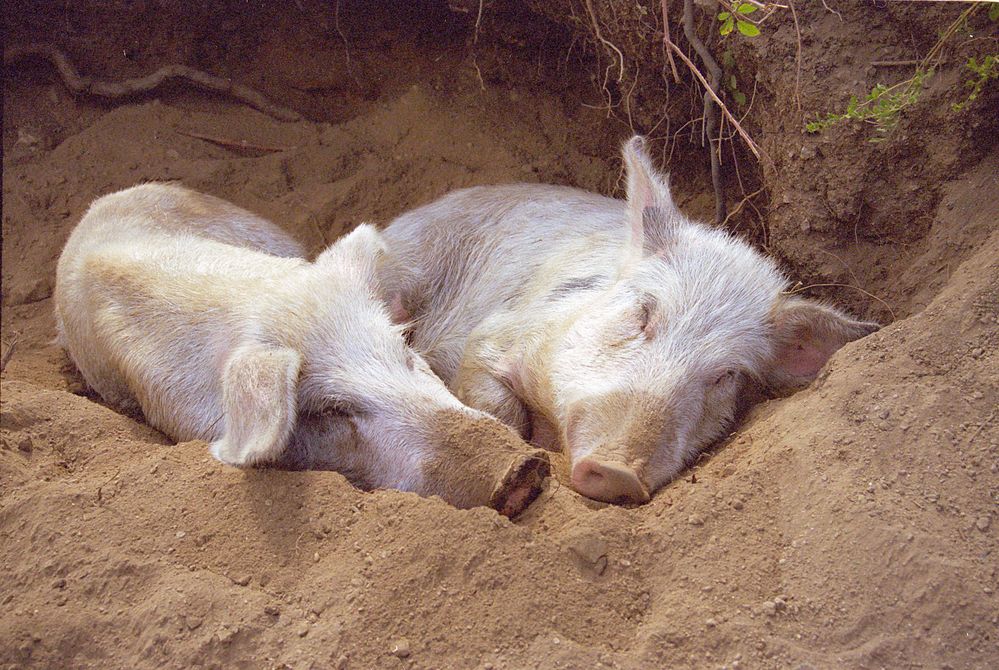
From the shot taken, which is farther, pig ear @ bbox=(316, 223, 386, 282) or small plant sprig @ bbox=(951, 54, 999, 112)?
pig ear @ bbox=(316, 223, 386, 282)

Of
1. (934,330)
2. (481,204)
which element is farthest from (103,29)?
(934,330)

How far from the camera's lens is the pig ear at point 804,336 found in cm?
354

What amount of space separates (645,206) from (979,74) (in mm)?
1382

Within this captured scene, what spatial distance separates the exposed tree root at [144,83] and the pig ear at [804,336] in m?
4.01

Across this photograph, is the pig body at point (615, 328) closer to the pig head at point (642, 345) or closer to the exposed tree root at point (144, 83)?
the pig head at point (642, 345)

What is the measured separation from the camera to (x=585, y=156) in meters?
6.07

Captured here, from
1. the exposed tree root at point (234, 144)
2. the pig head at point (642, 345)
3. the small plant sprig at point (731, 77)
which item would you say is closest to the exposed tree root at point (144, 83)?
the exposed tree root at point (234, 144)

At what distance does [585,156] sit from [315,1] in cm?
214

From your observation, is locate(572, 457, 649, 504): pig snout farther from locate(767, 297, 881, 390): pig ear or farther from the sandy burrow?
locate(767, 297, 881, 390): pig ear

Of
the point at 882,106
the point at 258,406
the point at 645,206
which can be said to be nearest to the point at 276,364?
the point at 258,406

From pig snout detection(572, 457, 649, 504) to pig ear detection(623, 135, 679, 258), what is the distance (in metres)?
1.27

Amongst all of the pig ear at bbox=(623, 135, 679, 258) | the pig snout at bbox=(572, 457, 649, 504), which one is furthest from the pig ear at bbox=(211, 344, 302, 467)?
the pig ear at bbox=(623, 135, 679, 258)

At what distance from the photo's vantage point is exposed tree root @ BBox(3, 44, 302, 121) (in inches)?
236

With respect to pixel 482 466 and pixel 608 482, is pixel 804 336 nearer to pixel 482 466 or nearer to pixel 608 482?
pixel 608 482
